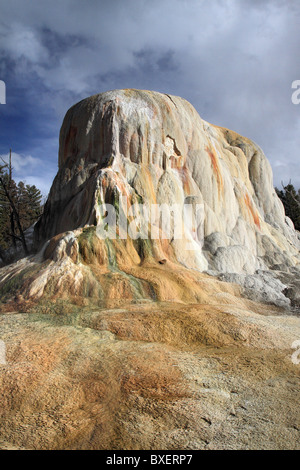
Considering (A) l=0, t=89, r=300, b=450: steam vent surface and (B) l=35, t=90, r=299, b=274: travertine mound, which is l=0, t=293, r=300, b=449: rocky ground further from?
(B) l=35, t=90, r=299, b=274: travertine mound

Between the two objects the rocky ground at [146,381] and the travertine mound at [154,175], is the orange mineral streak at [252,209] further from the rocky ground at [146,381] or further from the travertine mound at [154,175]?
the rocky ground at [146,381]

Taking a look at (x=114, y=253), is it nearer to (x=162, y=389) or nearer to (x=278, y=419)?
(x=162, y=389)

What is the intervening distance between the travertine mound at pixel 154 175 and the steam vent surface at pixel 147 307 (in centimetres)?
5

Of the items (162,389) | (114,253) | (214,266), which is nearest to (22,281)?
(114,253)

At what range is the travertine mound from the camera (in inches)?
375

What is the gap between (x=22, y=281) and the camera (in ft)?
21.5

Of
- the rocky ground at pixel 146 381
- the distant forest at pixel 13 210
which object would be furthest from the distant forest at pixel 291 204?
the rocky ground at pixel 146 381

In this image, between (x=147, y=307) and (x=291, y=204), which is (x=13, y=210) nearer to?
(x=147, y=307)

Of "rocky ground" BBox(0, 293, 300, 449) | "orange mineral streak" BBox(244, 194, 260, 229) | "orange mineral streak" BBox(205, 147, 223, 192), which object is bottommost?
"rocky ground" BBox(0, 293, 300, 449)

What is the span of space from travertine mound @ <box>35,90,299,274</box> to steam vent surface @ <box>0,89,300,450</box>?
5 cm

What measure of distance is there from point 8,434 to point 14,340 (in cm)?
166

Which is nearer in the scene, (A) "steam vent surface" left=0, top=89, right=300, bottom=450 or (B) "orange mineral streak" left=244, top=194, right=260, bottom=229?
(A) "steam vent surface" left=0, top=89, right=300, bottom=450

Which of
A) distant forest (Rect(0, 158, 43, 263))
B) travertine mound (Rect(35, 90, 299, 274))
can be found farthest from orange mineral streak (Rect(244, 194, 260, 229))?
distant forest (Rect(0, 158, 43, 263))

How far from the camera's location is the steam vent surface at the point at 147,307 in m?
3.29
